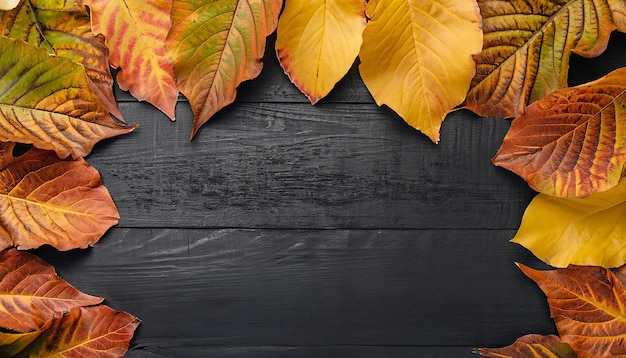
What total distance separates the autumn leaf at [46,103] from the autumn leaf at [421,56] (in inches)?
10.6

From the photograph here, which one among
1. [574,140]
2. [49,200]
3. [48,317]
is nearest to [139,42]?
[49,200]

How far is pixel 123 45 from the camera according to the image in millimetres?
546

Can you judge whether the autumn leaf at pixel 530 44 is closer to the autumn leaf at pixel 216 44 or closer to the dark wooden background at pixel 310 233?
the dark wooden background at pixel 310 233

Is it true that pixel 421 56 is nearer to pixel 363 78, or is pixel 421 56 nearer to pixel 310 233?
pixel 363 78

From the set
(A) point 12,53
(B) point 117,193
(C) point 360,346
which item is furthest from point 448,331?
(A) point 12,53

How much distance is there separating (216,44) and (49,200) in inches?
9.1

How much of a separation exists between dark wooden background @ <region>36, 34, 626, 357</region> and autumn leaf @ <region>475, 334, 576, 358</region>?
15 mm

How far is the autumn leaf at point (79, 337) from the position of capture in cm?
57

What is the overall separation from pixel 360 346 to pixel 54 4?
46 cm

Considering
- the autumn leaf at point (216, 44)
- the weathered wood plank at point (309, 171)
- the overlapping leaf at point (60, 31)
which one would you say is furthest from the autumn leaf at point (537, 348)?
the overlapping leaf at point (60, 31)

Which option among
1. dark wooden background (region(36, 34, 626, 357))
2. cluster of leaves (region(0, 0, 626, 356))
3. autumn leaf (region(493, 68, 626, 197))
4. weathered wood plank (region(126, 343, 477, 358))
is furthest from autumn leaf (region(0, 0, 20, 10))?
autumn leaf (region(493, 68, 626, 197))

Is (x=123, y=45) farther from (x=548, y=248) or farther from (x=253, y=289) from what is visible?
(x=548, y=248)

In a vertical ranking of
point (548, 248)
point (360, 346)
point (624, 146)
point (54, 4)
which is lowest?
point (360, 346)

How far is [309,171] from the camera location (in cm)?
59
